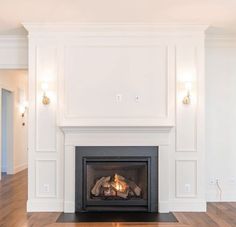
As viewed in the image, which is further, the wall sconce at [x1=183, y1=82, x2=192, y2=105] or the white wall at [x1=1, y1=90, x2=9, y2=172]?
the white wall at [x1=1, y1=90, x2=9, y2=172]

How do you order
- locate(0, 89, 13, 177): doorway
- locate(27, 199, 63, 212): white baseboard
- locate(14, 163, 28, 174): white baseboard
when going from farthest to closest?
locate(14, 163, 28, 174): white baseboard
locate(0, 89, 13, 177): doorway
locate(27, 199, 63, 212): white baseboard

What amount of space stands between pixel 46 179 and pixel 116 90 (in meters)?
1.60

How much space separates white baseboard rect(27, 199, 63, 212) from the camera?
16.9 ft

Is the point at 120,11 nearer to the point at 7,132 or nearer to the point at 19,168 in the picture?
the point at 7,132

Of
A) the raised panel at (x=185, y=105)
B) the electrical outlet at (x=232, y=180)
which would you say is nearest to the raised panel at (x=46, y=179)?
the raised panel at (x=185, y=105)

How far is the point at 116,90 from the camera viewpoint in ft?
17.1

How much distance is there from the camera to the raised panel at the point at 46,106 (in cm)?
520

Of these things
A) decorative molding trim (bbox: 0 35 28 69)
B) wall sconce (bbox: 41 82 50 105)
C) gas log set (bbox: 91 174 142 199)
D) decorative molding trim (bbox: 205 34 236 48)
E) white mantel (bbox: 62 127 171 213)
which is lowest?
gas log set (bbox: 91 174 142 199)

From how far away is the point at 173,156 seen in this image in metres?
5.20

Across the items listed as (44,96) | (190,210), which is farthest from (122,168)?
(44,96)

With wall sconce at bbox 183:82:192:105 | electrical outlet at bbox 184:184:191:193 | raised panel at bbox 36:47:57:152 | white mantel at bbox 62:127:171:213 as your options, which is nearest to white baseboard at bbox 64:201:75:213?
white mantel at bbox 62:127:171:213

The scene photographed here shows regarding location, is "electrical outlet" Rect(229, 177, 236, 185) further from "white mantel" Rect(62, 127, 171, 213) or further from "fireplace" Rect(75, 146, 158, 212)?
"fireplace" Rect(75, 146, 158, 212)

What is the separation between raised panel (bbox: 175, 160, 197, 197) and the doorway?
17.1 feet

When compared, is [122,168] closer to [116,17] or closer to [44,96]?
[44,96]
